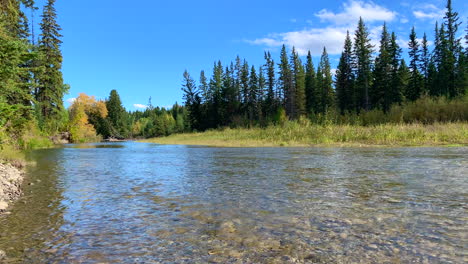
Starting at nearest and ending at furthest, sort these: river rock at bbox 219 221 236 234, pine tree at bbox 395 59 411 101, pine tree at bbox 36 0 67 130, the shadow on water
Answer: the shadow on water → river rock at bbox 219 221 236 234 → pine tree at bbox 36 0 67 130 → pine tree at bbox 395 59 411 101

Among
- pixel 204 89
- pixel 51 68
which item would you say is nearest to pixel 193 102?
pixel 204 89

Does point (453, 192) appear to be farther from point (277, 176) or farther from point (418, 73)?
point (418, 73)

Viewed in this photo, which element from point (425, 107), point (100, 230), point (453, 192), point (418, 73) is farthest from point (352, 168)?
point (418, 73)

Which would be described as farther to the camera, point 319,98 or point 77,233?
point 319,98

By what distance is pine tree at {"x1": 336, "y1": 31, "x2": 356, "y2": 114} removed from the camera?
6900 centimetres

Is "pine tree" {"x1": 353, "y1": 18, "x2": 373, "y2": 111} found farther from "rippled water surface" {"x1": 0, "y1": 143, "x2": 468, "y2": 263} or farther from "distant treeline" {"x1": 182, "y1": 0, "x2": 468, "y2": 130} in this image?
"rippled water surface" {"x1": 0, "y1": 143, "x2": 468, "y2": 263}

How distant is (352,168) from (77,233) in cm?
1001

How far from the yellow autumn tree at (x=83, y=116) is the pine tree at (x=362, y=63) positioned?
59.7 m

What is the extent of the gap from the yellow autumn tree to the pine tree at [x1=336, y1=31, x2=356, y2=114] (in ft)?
189

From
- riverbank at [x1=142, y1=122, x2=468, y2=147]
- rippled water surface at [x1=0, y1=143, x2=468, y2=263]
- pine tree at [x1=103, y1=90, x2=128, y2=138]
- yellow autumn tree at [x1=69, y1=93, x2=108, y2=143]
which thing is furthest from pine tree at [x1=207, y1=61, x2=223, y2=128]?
rippled water surface at [x1=0, y1=143, x2=468, y2=263]

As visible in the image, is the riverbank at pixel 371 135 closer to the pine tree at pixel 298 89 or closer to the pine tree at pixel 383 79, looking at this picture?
the pine tree at pixel 383 79

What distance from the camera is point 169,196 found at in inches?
306

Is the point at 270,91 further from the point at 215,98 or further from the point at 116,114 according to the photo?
the point at 116,114

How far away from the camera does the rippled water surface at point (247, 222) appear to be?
158 inches
